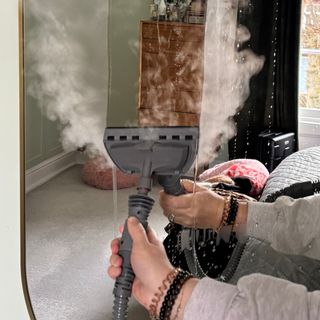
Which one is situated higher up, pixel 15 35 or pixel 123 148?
pixel 15 35

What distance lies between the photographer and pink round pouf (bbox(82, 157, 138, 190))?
0.68 m

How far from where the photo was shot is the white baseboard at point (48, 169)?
744mm

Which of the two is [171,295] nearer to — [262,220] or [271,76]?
[262,220]

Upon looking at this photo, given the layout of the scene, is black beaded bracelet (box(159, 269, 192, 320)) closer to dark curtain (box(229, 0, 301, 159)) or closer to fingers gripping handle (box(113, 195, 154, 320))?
fingers gripping handle (box(113, 195, 154, 320))

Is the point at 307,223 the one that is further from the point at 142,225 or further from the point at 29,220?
the point at 29,220

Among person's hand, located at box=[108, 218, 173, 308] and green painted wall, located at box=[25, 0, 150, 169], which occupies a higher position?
green painted wall, located at box=[25, 0, 150, 169]

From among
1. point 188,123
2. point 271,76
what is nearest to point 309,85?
point 271,76

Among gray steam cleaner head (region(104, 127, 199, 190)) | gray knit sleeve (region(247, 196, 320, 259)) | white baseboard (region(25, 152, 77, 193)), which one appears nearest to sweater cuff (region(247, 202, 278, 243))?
gray knit sleeve (region(247, 196, 320, 259))

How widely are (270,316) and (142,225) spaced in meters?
0.18

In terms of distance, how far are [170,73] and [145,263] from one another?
25cm

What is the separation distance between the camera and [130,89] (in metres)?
0.69

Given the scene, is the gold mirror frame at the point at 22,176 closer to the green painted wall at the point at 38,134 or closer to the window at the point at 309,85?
the green painted wall at the point at 38,134

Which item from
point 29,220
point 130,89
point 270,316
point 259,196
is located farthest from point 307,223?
point 29,220

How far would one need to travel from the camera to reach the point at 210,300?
52cm
